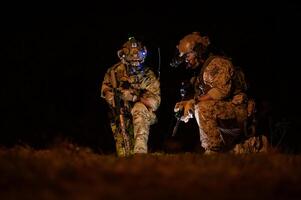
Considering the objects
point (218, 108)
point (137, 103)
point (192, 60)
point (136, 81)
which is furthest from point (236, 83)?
point (136, 81)

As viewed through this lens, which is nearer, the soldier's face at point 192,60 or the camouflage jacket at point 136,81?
the soldier's face at point 192,60

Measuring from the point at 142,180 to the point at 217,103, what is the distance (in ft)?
15.3

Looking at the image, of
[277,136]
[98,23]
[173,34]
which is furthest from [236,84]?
[98,23]

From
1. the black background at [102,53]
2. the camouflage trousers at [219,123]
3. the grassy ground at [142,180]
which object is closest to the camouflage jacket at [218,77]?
the camouflage trousers at [219,123]

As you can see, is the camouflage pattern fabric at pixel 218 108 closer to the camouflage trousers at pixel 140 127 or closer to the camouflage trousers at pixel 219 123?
the camouflage trousers at pixel 219 123

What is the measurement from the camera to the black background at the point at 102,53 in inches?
593

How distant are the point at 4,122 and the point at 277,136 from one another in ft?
21.1

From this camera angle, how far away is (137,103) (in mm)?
10195

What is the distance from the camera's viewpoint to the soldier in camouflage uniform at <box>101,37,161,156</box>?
10.1m

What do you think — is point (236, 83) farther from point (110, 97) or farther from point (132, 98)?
point (110, 97)

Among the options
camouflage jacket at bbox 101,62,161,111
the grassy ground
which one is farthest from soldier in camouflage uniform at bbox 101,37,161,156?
the grassy ground

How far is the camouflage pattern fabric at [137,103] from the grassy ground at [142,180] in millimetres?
3769

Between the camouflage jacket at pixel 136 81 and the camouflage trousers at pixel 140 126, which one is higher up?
the camouflage jacket at pixel 136 81

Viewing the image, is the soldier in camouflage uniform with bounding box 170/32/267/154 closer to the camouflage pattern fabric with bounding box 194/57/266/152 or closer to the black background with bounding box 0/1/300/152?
the camouflage pattern fabric with bounding box 194/57/266/152
